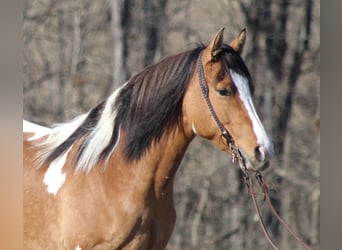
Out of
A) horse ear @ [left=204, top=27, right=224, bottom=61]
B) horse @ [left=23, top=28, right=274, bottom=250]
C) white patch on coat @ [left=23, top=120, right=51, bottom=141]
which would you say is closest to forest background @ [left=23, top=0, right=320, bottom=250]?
white patch on coat @ [left=23, top=120, right=51, bottom=141]

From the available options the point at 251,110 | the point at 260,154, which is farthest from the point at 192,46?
the point at 260,154

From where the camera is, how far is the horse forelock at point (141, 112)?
2549 millimetres

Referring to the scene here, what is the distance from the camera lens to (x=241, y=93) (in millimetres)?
2475

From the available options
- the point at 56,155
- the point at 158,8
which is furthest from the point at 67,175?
the point at 158,8

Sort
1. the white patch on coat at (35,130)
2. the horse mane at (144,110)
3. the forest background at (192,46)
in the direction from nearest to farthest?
the horse mane at (144,110)
the white patch on coat at (35,130)
the forest background at (192,46)

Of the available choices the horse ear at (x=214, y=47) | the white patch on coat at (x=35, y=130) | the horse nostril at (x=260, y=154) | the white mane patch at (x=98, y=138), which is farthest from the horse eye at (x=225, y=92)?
the white patch on coat at (x=35, y=130)

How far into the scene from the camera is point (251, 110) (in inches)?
97.3

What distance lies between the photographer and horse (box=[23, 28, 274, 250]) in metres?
2.49

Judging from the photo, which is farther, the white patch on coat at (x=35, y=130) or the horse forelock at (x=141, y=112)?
the white patch on coat at (x=35, y=130)

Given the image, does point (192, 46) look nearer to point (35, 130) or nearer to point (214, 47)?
point (214, 47)

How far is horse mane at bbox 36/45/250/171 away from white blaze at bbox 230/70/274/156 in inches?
1.3

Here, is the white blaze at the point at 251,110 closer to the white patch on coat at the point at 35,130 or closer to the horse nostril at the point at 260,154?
the horse nostril at the point at 260,154

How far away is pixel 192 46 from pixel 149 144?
83 centimetres

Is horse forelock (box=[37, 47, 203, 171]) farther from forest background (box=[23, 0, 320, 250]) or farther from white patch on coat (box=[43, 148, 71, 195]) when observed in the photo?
forest background (box=[23, 0, 320, 250])
